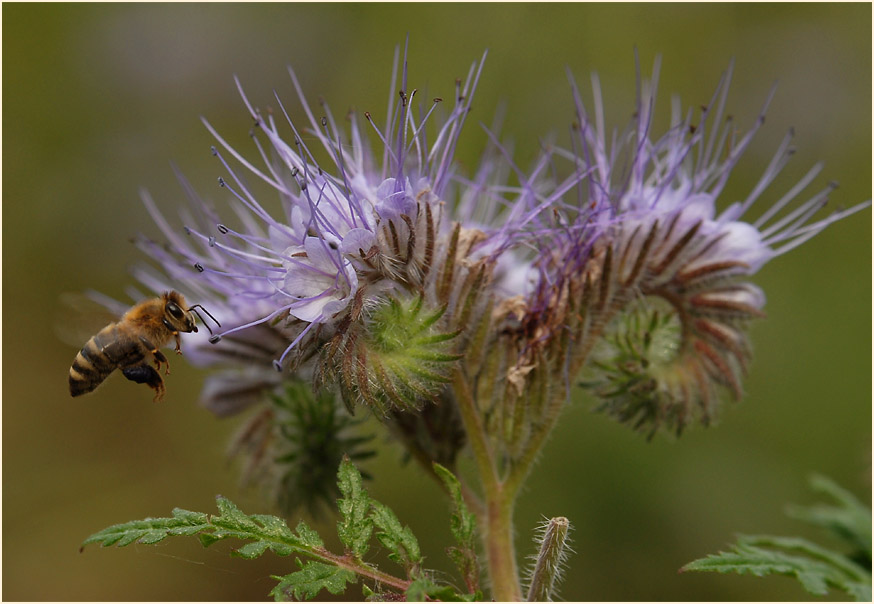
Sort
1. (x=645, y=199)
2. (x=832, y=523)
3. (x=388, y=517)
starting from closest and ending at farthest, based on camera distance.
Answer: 1. (x=388, y=517)
2. (x=645, y=199)
3. (x=832, y=523)

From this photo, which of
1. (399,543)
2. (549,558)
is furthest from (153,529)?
(549,558)

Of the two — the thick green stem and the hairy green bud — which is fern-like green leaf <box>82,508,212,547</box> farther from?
the thick green stem

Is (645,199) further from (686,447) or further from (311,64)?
(311,64)

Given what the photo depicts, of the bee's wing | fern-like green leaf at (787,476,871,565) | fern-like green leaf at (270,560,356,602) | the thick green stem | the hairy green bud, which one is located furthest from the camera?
fern-like green leaf at (787,476,871,565)

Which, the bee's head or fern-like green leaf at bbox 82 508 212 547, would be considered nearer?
fern-like green leaf at bbox 82 508 212 547

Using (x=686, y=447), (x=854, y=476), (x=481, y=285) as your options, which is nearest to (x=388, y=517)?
(x=481, y=285)

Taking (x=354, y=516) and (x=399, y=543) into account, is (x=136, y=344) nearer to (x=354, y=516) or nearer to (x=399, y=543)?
(x=354, y=516)

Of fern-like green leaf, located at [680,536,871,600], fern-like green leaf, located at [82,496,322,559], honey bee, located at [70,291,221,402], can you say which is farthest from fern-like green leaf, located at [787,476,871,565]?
honey bee, located at [70,291,221,402]

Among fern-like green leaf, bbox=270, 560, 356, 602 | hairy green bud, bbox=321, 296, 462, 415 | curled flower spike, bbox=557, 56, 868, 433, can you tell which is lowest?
fern-like green leaf, bbox=270, 560, 356, 602
